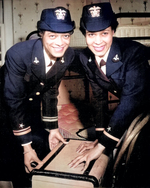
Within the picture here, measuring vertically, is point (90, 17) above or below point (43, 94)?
above

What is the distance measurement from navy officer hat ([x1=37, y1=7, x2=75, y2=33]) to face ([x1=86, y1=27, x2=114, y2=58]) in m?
0.12

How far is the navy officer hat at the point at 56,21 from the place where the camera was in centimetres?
116

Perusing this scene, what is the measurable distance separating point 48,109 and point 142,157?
0.77 meters

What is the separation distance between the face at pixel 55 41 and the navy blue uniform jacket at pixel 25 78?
0.27 ft

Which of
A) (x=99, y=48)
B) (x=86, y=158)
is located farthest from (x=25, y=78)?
(x=86, y=158)

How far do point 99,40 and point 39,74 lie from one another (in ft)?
1.49

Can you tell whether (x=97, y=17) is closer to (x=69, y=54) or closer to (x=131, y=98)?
(x=69, y=54)

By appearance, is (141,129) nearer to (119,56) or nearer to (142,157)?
(142,157)

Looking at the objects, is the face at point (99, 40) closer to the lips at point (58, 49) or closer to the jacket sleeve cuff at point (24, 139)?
the lips at point (58, 49)

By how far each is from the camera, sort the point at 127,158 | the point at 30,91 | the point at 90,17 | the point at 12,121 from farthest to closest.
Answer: the point at 30,91 < the point at 12,121 < the point at 90,17 < the point at 127,158

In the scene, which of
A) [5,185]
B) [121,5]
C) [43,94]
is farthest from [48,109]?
[121,5]

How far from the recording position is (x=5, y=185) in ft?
3.95

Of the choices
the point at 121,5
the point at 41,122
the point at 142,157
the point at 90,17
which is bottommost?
the point at 41,122

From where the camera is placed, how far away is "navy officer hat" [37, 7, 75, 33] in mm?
1155
